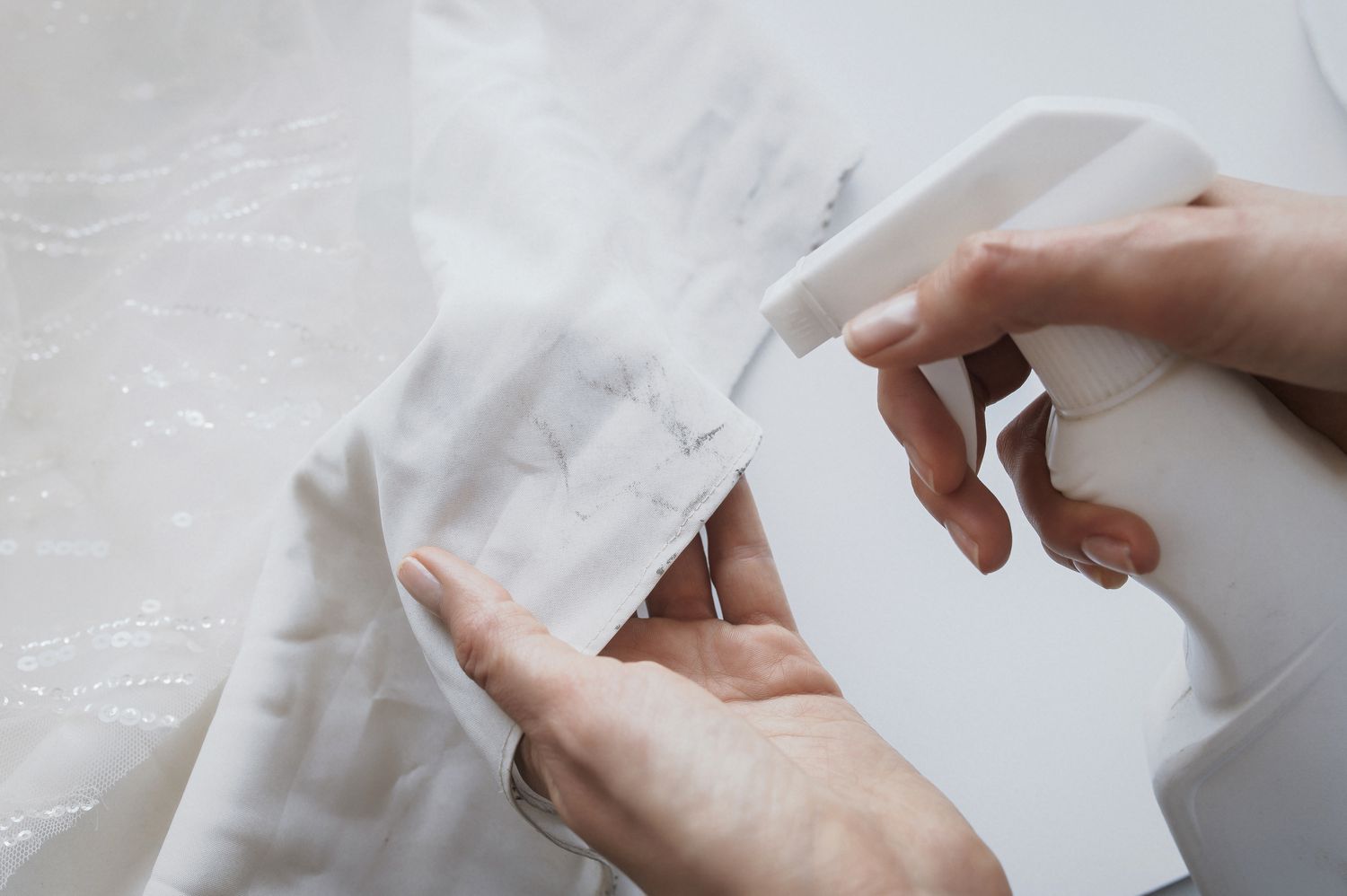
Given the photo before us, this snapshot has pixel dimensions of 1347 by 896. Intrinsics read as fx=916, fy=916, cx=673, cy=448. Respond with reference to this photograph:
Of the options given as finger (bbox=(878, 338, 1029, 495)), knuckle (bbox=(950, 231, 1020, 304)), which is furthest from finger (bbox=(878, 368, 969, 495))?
knuckle (bbox=(950, 231, 1020, 304))

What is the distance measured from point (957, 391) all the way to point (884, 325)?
3.5 inches

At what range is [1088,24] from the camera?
61 centimetres

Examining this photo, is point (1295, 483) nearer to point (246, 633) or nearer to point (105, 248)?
point (246, 633)

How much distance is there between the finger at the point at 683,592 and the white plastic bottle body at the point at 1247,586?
185 millimetres

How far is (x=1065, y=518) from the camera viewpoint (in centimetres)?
43

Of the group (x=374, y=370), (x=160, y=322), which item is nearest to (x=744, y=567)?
(x=374, y=370)

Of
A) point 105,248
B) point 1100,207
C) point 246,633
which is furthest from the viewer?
point 105,248

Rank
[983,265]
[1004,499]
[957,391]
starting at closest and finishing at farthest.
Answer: [983,265] → [957,391] → [1004,499]

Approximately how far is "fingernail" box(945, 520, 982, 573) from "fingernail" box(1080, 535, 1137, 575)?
8cm

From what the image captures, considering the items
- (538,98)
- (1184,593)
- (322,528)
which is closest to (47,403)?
(322,528)

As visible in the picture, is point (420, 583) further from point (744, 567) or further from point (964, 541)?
point (964, 541)

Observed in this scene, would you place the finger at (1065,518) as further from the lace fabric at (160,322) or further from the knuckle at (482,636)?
the lace fabric at (160,322)

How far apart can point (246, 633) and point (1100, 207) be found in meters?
0.42

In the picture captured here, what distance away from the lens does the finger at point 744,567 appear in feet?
1.58
